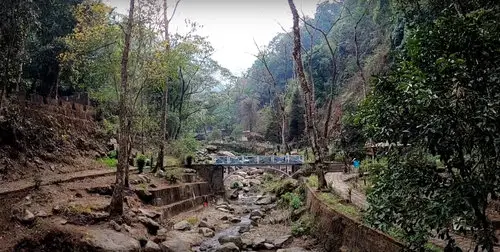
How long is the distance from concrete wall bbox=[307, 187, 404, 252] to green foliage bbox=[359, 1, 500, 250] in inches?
80.4

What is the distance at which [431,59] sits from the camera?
549 cm

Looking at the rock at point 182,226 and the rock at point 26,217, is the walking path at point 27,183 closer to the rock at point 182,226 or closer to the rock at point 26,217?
the rock at point 26,217

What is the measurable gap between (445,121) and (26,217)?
11269 millimetres

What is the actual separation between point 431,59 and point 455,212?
2164 mm

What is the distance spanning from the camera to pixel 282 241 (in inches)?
595

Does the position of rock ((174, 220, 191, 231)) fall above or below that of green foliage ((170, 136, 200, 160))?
below

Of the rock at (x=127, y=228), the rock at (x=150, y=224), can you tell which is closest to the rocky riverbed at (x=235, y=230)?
the rock at (x=150, y=224)

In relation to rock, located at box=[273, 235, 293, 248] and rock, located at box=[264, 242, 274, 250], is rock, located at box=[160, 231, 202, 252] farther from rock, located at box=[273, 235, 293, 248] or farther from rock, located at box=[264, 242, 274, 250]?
rock, located at box=[273, 235, 293, 248]

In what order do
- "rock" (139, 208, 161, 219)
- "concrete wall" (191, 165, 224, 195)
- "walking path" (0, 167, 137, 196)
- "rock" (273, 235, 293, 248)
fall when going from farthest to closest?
"concrete wall" (191, 165, 224, 195) < "rock" (139, 208, 161, 219) < "rock" (273, 235, 293, 248) < "walking path" (0, 167, 137, 196)

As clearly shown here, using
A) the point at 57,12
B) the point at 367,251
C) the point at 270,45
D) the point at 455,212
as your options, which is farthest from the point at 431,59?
the point at 270,45

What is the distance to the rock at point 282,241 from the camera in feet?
48.6

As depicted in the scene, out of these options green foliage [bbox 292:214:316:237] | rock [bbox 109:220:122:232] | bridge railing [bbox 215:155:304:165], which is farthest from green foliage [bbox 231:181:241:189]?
rock [bbox 109:220:122:232]

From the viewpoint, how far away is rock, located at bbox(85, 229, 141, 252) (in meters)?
11.1

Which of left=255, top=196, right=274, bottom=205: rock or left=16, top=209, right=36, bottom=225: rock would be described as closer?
left=16, top=209, right=36, bottom=225: rock
